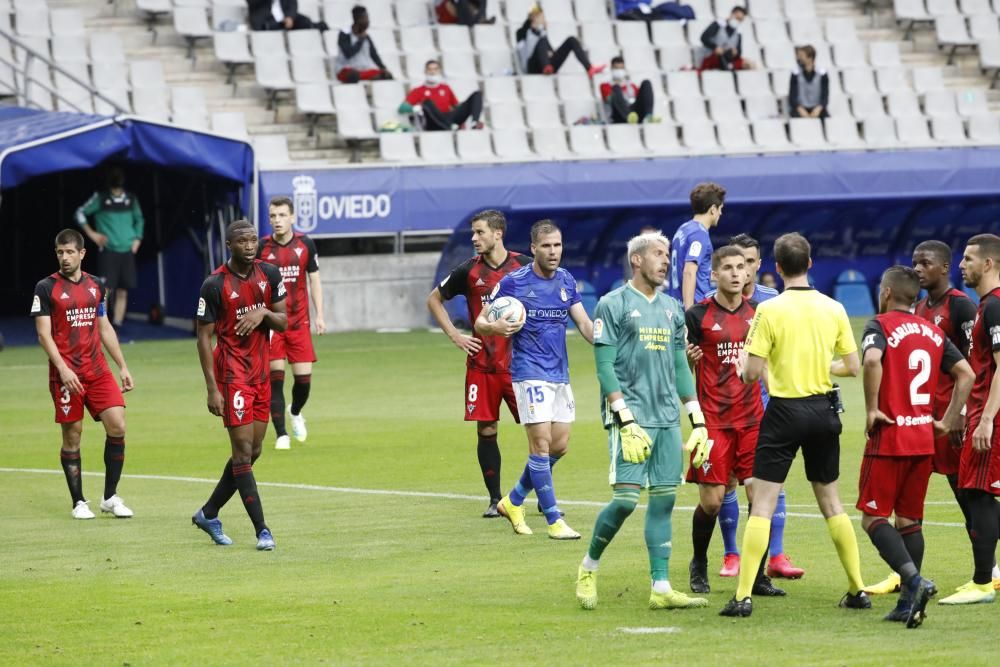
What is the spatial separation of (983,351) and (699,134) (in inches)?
945

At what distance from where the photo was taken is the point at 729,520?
980 cm

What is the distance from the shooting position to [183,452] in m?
16.1

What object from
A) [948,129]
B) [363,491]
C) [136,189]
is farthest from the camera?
[948,129]

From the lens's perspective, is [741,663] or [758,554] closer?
[741,663]

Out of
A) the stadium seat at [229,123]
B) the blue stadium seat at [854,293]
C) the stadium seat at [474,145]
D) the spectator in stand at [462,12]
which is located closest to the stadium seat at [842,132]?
the blue stadium seat at [854,293]

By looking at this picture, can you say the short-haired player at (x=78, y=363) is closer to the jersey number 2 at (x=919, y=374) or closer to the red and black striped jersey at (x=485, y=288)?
the red and black striped jersey at (x=485, y=288)

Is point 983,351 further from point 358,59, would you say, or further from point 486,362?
point 358,59

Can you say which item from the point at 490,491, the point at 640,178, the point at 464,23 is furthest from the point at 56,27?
the point at 490,491

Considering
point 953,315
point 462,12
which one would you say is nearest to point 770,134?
point 462,12

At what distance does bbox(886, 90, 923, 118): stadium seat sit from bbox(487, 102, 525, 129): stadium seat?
316 inches

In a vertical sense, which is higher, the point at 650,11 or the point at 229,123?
the point at 650,11

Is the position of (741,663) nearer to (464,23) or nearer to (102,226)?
(102,226)

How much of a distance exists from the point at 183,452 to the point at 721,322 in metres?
7.89

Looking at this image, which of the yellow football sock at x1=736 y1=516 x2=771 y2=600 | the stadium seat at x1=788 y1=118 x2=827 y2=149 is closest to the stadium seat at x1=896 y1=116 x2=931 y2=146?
the stadium seat at x1=788 y1=118 x2=827 y2=149
